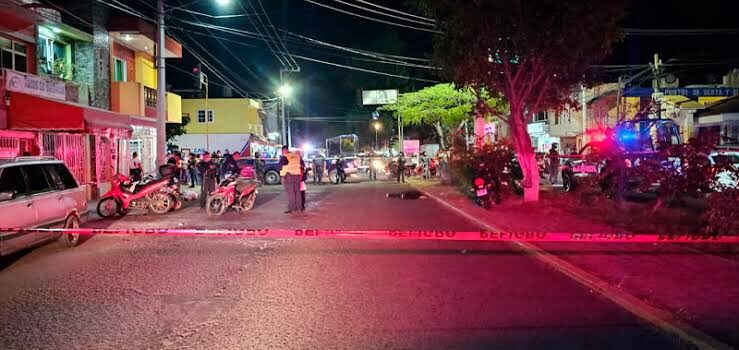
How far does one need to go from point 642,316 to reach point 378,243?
5301mm


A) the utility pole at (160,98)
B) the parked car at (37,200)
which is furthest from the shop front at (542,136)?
the parked car at (37,200)

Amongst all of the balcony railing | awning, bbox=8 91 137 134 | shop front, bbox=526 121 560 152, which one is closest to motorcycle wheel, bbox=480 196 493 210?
awning, bbox=8 91 137 134

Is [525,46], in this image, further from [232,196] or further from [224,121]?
[224,121]

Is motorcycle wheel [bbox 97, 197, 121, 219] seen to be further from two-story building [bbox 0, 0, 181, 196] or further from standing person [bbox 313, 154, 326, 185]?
standing person [bbox 313, 154, 326, 185]

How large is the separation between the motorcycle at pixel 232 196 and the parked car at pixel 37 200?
4838mm

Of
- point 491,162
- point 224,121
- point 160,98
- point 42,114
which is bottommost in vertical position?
point 491,162

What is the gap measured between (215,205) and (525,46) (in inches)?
338

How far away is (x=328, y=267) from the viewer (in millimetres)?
8680

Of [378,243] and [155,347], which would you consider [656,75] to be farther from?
[155,347]

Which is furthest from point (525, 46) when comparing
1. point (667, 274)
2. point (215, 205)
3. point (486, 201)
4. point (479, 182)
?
point (215, 205)

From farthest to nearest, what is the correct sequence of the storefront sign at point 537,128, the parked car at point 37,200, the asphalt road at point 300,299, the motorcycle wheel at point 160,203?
the storefront sign at point 537,128, the motorcycle wheel at point 160,203, the parked car at point 37,200, the asphalt road at point 300,299

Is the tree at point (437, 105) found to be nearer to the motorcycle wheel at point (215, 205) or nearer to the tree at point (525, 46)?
the tree at point (525, 46)

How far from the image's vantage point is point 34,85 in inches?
713

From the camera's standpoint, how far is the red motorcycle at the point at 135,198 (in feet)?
51.0
